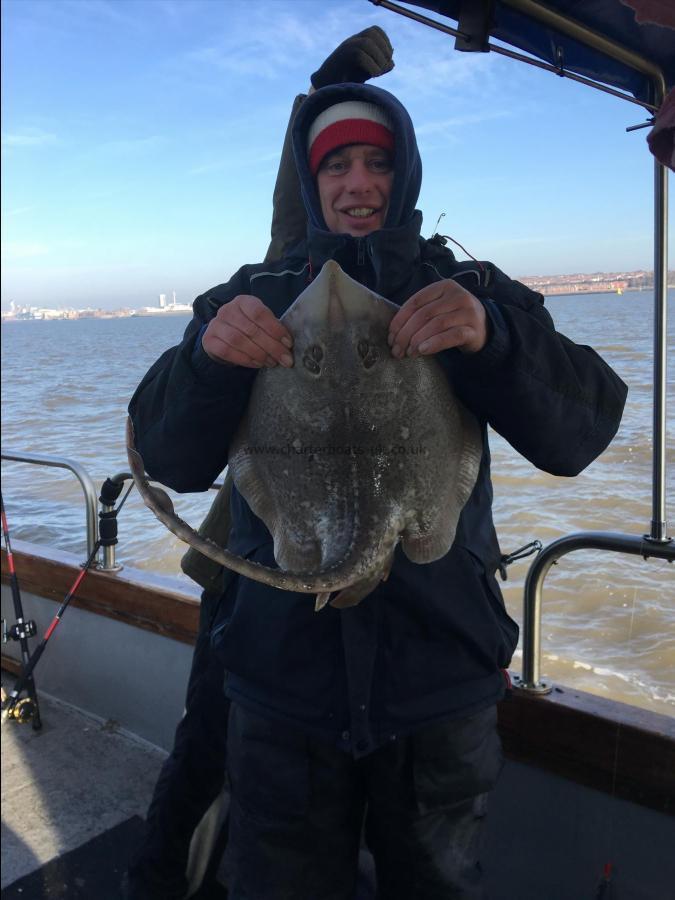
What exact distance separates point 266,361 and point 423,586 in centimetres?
68

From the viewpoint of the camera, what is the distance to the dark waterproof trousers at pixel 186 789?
2.55 meters

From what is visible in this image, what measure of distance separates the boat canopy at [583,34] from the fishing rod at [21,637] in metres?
3.33

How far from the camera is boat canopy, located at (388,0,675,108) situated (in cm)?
215

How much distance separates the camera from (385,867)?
186cm

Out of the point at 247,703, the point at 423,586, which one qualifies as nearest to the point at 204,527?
the point at 247,703

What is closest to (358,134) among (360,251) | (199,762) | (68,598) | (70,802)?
(360,251)

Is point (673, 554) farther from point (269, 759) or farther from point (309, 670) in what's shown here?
point (269, 759)

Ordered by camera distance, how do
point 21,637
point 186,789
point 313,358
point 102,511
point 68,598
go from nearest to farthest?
point 313,358
point 186,789
point 102,511
point 68,598
point 21,637

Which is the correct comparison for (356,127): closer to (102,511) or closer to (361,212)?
(361,212)

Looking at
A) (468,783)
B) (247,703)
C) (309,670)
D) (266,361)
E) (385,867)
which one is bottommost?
(385,867)

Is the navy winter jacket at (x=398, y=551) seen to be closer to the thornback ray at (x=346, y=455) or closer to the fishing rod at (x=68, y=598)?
the thornback ray at (x=346, y=455)

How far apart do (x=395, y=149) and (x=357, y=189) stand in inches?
6.3

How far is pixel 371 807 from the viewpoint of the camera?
1.86 m

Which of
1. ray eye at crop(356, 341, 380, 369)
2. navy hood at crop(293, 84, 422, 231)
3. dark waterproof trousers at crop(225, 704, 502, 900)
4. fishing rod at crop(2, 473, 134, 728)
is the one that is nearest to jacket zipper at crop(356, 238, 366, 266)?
navy hood at crop(293, 84, 422, 231)
